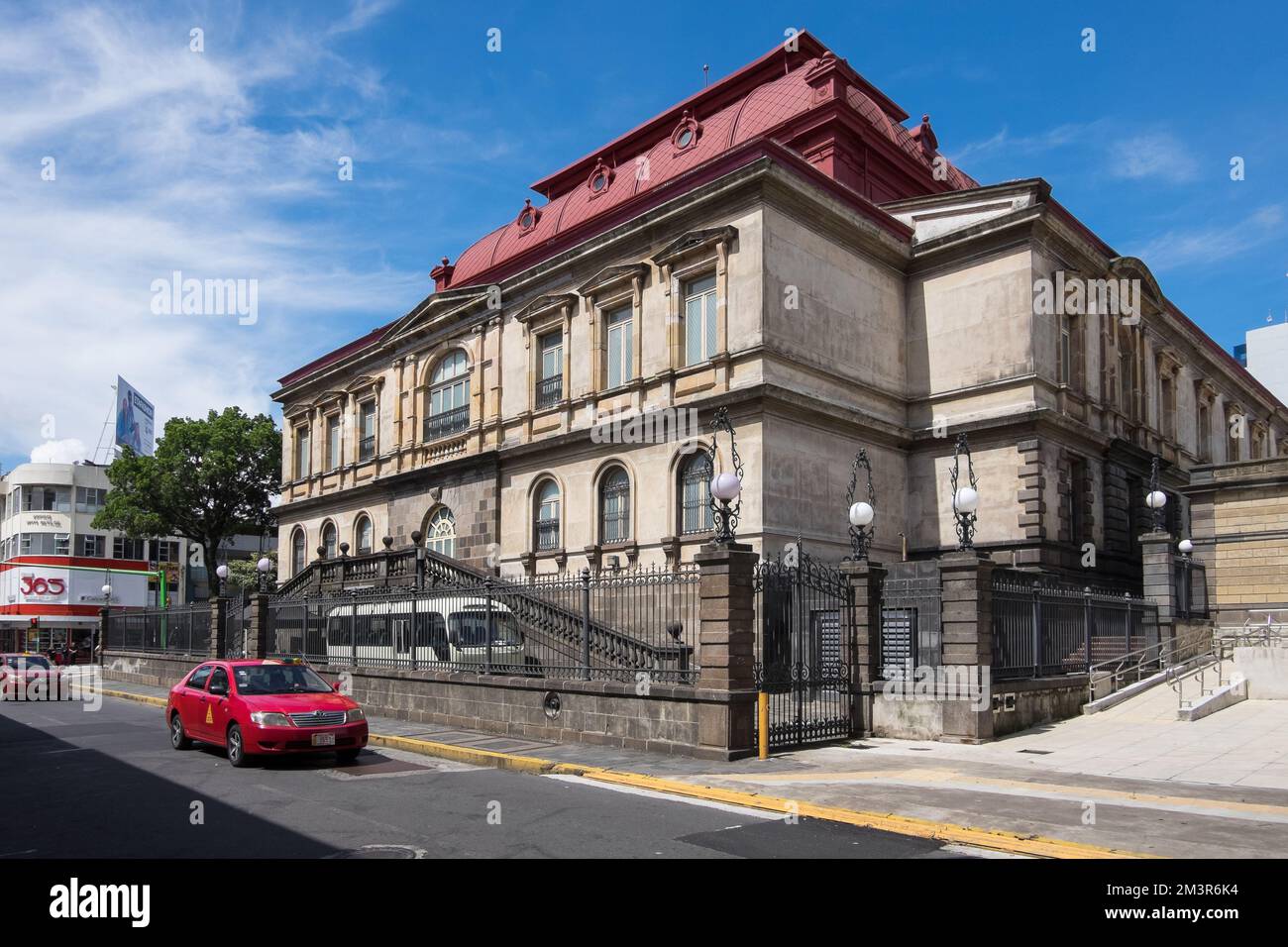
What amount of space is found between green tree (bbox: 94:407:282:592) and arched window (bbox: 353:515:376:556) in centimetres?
1596

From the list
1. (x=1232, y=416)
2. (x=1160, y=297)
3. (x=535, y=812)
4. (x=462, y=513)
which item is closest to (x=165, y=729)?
(x=535, y=812)

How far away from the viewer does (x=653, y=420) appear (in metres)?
28.6

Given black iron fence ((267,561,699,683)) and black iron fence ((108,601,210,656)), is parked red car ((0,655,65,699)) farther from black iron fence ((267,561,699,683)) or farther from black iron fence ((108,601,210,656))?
black iron fence ((267,561,699,683))

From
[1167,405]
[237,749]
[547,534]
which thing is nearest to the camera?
[237,749]

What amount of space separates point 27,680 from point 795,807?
95.4ft

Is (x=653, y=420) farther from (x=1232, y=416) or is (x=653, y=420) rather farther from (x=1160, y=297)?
(x=1232, y=416)

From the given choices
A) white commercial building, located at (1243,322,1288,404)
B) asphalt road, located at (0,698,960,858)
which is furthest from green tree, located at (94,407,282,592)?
white commercial building, located at (1243,322,1288,404)

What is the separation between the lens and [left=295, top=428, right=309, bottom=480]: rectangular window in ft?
154

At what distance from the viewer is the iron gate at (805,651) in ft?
51.9

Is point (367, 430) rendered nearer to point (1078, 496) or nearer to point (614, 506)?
point (614, 506)

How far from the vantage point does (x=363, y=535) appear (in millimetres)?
41812

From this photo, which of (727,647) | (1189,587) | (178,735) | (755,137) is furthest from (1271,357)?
(178,735)

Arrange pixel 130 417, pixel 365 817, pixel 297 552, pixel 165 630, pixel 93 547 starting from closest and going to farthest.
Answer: pixel 365 817 < pixel 165 630 < pixel 297 552 < pixel 93 547 < pixel 130 417
